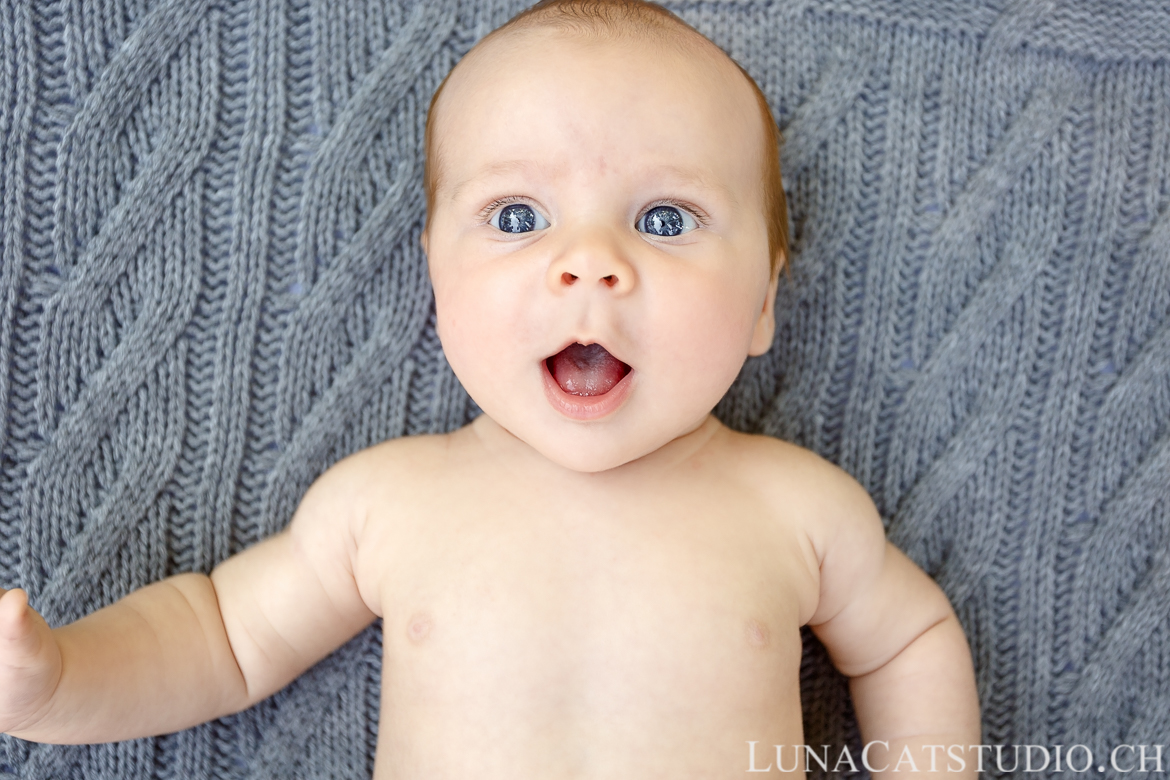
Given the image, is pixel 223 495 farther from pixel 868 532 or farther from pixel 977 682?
pixel 977 682

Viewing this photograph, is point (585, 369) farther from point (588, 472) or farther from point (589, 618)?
point (589, 618)

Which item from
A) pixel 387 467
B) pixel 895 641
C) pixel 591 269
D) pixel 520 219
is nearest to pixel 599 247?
pixel 591 269

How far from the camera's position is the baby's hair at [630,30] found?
110 centimetres

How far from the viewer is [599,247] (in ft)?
3.24

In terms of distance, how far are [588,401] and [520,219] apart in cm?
22

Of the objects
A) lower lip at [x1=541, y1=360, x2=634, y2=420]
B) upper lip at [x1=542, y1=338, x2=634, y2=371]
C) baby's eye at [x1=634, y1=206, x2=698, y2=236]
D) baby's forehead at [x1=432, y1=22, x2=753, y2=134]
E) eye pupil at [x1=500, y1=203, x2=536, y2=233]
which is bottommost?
lower lip at [x1=541, y1=360, x2=634, y2=420]

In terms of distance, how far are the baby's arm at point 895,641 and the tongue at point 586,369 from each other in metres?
0.35

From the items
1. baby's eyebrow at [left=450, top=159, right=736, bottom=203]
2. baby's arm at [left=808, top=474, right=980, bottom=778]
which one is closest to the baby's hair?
baby's eyebrow at [left=450, top=159, right=736, bottom=203]

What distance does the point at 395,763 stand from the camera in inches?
43.8

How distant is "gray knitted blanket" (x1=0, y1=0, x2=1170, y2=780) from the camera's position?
4.06ft

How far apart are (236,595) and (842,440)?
83 cm

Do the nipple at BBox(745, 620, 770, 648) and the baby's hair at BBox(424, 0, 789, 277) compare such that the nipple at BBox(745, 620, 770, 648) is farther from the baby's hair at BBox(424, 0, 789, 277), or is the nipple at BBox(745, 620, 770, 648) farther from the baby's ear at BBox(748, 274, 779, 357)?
the baby's hair at BBox(424, 0, 789, 277)

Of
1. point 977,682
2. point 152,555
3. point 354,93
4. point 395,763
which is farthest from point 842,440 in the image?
point 152,555

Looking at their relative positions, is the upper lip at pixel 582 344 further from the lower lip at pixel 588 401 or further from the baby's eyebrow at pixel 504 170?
the baby's eyebrow at pixel 504 170
